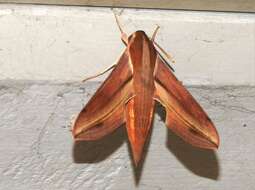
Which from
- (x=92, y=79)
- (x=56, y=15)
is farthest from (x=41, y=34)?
(x=92, y=79)

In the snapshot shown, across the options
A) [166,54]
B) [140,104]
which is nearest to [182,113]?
[140,104]

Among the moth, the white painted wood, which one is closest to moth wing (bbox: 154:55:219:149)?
the moth

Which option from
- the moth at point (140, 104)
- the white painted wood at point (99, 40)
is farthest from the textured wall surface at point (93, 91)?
the moth at point (140, 104)

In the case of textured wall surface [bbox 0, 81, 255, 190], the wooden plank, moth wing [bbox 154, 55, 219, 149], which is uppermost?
the wooden plank

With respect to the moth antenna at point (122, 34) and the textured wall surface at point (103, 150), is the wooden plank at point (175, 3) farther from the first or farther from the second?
the textured wall surface at point (103, 150)

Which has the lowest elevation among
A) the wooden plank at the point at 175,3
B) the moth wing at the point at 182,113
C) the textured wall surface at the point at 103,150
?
the textured wall surface at the point at 103,150

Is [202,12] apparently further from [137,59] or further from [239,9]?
[137,59]

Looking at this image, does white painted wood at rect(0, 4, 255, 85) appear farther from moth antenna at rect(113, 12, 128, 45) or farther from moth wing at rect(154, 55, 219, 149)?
moth wing at rect(154, 55, 219, 149)
